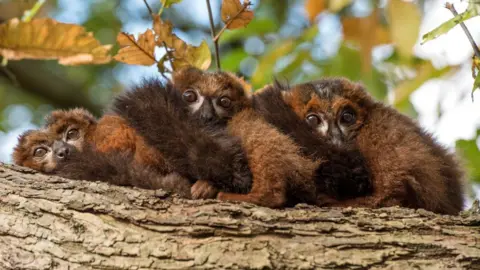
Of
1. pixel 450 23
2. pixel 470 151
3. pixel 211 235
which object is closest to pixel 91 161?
pixel 211 235

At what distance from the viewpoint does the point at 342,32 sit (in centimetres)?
555

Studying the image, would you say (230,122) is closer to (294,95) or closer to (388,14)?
(294,95)

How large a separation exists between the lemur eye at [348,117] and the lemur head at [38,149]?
2.00m

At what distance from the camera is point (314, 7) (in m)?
5.98

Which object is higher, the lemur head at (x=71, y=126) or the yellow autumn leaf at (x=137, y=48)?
the yellow autumn leaf at (x=137, y=48)

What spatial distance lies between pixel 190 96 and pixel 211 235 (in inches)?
82.2

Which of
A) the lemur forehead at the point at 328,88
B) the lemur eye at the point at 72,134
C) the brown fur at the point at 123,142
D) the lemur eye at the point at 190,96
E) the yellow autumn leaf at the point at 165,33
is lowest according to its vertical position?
the brown fur at the point at 123,142

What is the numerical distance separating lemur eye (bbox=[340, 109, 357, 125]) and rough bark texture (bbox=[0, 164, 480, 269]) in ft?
3.87

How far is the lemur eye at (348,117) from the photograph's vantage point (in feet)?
15.0

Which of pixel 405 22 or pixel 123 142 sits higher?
pixel 405 22

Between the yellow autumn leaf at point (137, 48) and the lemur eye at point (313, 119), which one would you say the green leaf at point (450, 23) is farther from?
the yellow autumn leaf at point (137, 48)

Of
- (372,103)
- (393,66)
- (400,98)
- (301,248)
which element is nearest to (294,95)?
(372,103)

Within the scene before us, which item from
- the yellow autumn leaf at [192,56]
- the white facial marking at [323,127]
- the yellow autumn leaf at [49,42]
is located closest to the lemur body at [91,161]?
the yellow autumn leaf at [49,42]

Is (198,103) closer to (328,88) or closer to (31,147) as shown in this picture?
(328,88)
